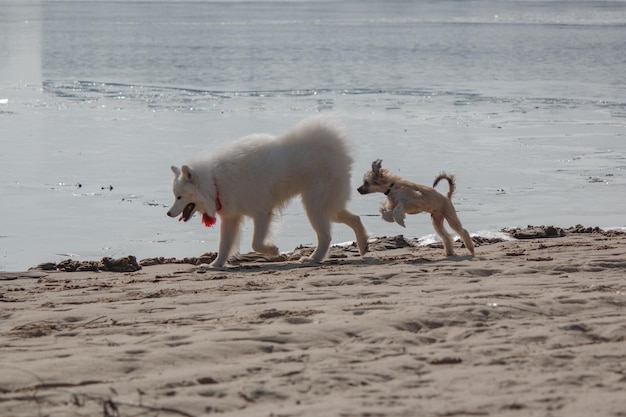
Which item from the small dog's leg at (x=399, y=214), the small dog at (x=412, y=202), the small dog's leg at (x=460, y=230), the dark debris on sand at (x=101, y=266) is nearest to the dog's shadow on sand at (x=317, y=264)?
the small dog's leg at (x=460, y=230)

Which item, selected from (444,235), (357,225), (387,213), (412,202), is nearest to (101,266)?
(357,225)

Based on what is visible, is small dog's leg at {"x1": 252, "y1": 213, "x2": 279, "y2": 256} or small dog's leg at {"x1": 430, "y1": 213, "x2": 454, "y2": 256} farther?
small dog's leg at {"x1": 252, "y1": 213, "x2": 279, "y2": 256}

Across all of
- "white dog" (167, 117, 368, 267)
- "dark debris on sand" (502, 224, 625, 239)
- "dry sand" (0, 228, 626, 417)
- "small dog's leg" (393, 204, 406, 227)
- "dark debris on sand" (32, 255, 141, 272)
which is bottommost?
"dry sand" (0, 228, 626, 417)

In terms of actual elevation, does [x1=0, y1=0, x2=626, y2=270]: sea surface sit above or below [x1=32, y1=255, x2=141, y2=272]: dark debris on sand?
above

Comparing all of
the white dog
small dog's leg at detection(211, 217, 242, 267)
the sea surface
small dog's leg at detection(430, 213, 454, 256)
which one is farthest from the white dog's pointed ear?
small dog's leg at detection(430, 213, 454, 256)

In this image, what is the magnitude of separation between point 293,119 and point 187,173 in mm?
10274

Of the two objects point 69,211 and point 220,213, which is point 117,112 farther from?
point 220,213

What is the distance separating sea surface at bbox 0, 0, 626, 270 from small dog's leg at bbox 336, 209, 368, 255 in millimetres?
638

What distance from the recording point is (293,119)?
64.2 ft

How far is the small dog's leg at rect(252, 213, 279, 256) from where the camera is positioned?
9562 millimetres

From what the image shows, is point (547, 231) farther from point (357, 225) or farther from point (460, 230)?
point (357, 225)

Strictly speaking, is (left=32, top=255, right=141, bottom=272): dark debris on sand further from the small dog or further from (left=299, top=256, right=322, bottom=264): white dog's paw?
the small dog

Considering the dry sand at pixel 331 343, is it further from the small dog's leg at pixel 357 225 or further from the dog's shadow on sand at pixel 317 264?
the small dog's leg at pixel 357 225

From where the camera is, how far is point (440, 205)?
9352 millimetres
